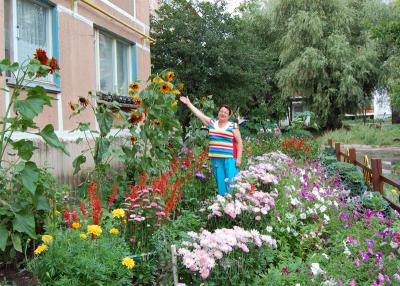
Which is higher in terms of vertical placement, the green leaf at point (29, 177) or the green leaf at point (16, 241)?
the green leaf at point (29, 177)

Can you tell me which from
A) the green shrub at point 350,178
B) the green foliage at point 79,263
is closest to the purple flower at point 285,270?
the green foliage at point 79,263

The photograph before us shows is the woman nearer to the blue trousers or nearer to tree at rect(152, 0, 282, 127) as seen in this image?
the blue trousers

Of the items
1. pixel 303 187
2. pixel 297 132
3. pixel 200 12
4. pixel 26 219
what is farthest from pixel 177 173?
pixel 200 12

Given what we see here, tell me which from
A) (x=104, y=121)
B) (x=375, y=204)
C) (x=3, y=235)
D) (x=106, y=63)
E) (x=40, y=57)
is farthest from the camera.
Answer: (x=106, y=63)

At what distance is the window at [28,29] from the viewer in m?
5.42

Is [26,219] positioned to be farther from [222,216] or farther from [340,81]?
[340,81]

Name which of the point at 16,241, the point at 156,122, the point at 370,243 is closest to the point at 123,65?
the point at 156,122

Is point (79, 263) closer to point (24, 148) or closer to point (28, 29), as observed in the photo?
point (24, 148)

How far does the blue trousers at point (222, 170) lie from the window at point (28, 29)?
252cm

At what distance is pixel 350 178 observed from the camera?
22.2 ft

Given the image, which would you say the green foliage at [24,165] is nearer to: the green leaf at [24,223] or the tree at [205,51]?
the green leaf at [24,223]

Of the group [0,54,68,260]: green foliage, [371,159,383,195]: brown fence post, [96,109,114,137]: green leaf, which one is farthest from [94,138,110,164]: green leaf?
[371,159,383,195]: brown fence post

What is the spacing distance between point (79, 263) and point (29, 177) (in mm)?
665

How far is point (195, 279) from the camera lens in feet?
9.57
